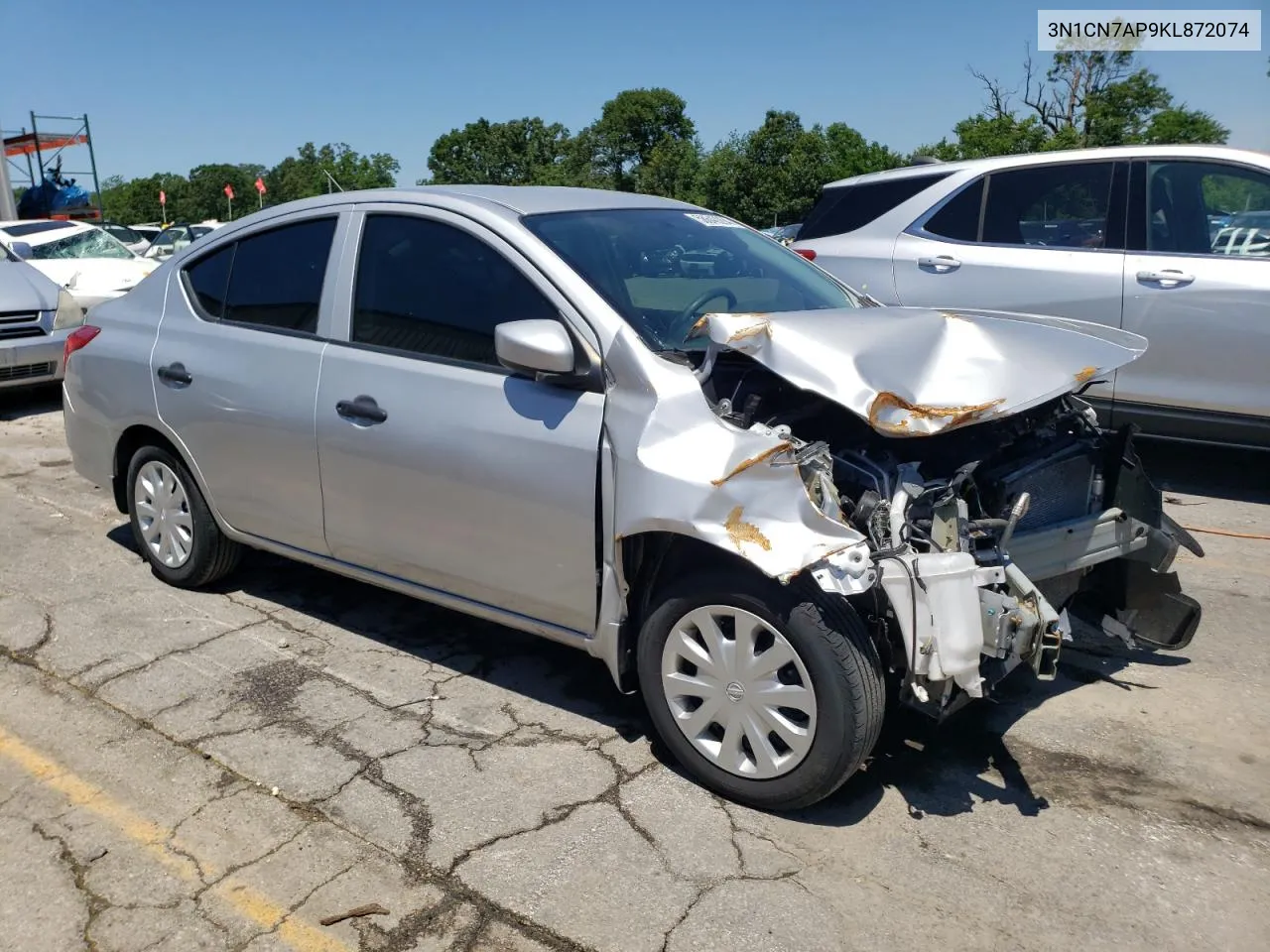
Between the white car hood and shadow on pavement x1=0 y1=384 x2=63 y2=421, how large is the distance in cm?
105

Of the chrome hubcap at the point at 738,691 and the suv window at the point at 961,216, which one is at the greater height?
the suv window at the point at 961,216

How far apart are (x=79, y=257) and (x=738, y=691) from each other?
11766 millimetres

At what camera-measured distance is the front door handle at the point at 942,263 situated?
6.36 meters

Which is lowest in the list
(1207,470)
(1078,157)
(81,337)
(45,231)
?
(1207,470)

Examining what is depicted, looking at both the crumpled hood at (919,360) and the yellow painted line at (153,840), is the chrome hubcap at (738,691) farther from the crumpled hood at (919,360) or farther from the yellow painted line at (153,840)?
the yellow painted line at (153,840)

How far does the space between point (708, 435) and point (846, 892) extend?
126cm

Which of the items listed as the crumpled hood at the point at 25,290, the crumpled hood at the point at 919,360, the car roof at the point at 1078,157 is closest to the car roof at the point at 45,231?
the crumpled hood at the point at 25,290

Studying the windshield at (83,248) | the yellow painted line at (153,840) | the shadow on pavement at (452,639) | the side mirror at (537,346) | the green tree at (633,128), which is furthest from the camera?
the green tree at (633,128)

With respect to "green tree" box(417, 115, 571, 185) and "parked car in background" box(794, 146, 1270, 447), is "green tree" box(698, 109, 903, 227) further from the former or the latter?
"parked car in background" box(794, 146, 1270, 447)

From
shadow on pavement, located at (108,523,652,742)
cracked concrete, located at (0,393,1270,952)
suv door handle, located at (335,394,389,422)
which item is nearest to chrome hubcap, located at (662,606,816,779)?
cracked concrete, located at (0,393,1270,952)

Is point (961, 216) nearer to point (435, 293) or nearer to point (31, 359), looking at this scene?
point (435, 293)

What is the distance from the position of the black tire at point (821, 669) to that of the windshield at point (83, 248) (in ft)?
38.0

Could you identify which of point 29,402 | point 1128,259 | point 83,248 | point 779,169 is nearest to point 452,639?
point 1128,259

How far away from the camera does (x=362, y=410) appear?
373 centimetres
